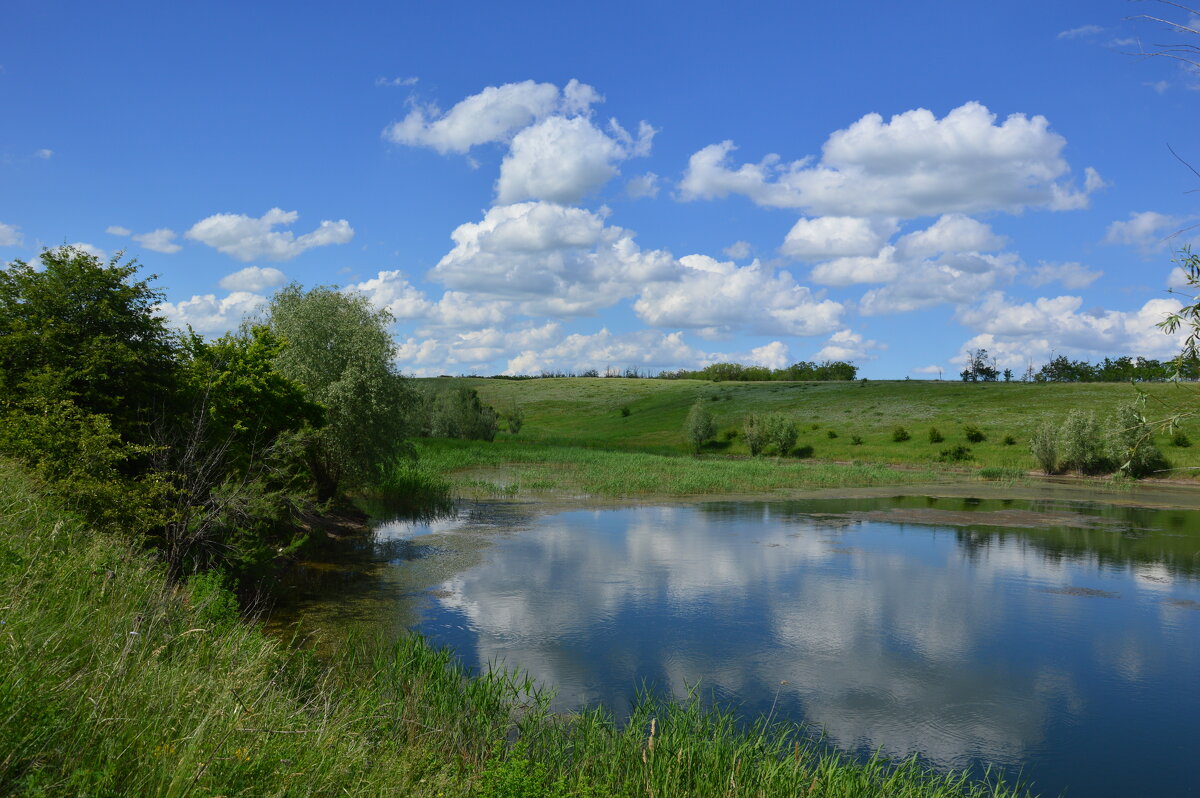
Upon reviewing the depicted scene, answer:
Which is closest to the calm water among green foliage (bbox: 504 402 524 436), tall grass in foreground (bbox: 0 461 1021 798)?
tall grass in foreground (bbox: 0 461 1021 798)

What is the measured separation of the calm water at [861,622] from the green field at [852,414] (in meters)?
32.0

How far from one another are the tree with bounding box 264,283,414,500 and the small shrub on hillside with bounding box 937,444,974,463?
51.1 metres

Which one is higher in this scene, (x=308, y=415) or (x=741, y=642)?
(x=308, y=415)

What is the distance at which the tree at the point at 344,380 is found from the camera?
96.6ft

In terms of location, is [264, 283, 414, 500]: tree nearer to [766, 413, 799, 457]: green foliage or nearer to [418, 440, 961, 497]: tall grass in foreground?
[418, 440, 961, 497]: tall grass in foreground

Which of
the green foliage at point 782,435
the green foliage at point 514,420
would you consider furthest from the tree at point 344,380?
the green foliage at point 514,420

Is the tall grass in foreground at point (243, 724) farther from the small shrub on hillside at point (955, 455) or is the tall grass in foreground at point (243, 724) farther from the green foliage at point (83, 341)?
the small shrub on hillside at point (955, 455)

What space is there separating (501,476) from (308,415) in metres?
26.0

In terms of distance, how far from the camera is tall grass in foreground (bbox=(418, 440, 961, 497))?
151 ft

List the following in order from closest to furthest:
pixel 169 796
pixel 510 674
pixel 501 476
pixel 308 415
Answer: pixel 169 796
pixel 510 674
pixel 308 415
pixel 501 476

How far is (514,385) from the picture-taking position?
15212 cm

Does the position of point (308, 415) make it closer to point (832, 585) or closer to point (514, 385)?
point (832, 585)

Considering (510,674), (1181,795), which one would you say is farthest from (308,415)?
(1181,795)

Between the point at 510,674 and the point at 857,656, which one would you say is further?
the point at 857,656
